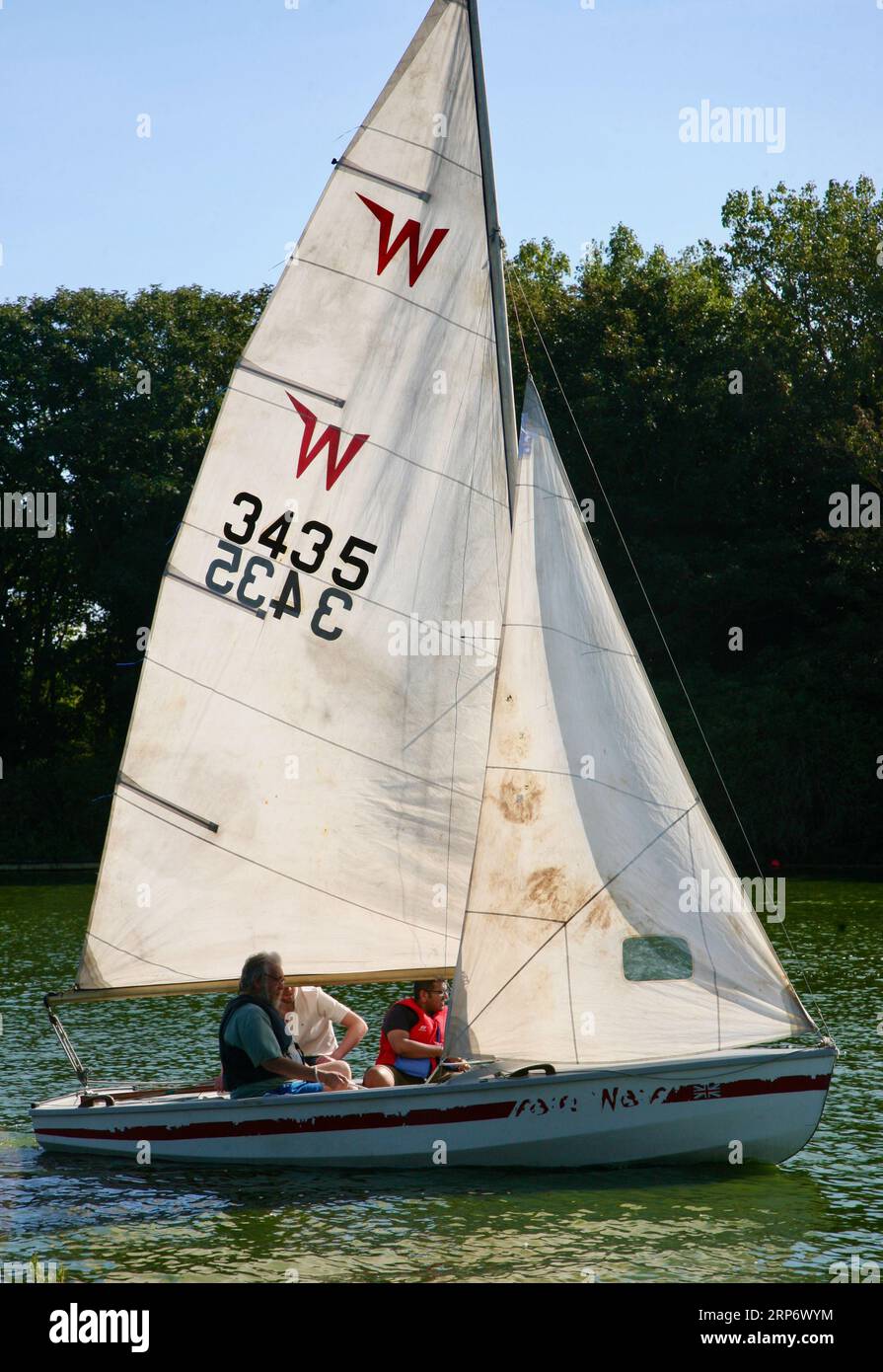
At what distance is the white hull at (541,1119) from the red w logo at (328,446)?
5.56m

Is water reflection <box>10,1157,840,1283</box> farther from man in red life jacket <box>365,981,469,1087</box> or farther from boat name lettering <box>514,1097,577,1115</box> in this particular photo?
man in red life jacket <box>365,981,469,1087</box>

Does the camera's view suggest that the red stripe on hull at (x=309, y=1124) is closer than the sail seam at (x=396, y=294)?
Yes

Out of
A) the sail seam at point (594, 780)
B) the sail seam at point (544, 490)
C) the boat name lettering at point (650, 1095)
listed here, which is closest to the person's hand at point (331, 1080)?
the boat name lettering at point (650, 1095)

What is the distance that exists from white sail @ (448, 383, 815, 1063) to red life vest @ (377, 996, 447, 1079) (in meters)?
0.95

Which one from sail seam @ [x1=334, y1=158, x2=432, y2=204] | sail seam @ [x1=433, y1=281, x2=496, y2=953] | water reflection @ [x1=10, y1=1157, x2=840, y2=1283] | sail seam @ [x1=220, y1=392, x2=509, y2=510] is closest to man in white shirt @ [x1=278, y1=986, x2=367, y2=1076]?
sail seam @ [x1=433, y1=281, x2=496, y2=953]

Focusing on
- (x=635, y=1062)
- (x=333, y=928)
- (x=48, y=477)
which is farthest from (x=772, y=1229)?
(x=48, y=477)

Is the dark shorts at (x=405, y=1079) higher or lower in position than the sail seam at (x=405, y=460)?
lower

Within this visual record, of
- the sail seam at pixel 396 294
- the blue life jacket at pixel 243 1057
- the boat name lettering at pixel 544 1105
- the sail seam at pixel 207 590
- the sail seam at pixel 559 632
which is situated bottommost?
the boat name lettering at pixel 544 1105

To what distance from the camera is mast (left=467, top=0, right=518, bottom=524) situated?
14477 mm

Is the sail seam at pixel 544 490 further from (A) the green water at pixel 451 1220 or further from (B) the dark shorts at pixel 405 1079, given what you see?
(A) the green water at pixel 451 1220

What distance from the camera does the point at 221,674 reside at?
14727mm

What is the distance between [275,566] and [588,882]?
4.15 m

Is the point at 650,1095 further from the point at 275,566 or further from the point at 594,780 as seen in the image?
the point at 275,566

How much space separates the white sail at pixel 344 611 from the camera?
14.6 m
